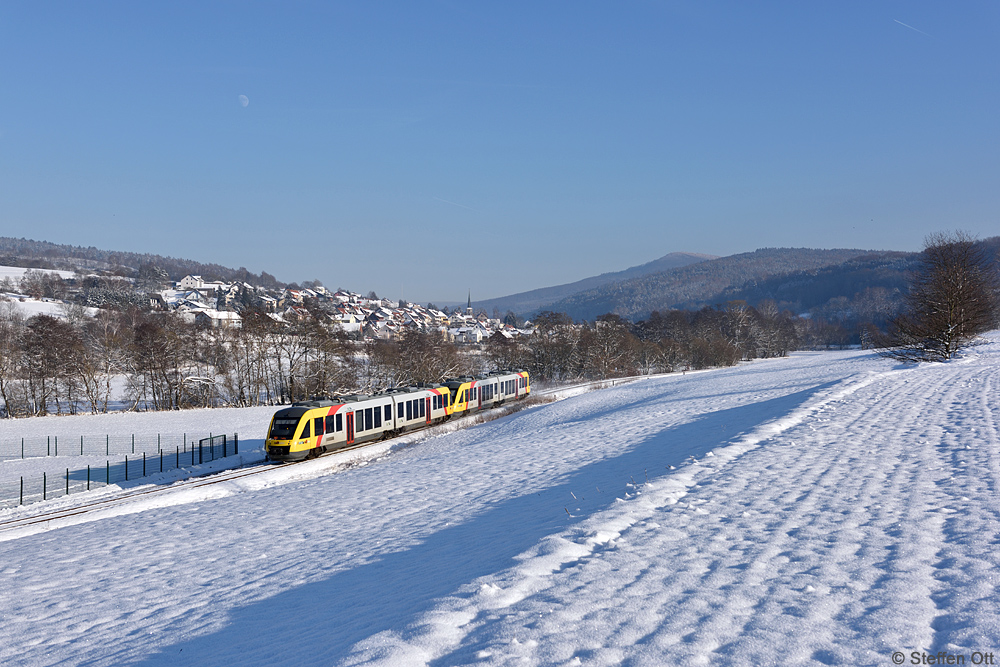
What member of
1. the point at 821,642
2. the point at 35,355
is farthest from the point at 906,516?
the point at 35,355

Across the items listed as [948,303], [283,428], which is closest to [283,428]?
[283,428]

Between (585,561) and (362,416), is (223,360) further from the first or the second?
(585,561)

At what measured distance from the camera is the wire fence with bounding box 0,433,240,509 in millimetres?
20547

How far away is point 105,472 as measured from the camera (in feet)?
83.5

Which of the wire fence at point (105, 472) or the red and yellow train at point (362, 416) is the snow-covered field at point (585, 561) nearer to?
the wire fence at point (105, 472)

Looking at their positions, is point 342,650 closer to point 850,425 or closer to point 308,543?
point 308,543

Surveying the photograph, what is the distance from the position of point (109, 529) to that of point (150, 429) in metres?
26.8

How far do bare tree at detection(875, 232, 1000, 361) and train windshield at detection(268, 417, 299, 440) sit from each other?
35.2 m

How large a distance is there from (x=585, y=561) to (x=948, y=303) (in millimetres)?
35027

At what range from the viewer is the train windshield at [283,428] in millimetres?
23281

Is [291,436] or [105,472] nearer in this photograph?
[291,436]

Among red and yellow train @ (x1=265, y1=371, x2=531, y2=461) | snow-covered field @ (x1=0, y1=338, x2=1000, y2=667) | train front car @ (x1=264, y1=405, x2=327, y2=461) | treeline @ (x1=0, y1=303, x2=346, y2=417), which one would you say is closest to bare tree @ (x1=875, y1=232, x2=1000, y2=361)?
snow-covered field @ (x1=0, y1=338, x2=1000, y2=667)

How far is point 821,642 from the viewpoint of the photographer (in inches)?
173

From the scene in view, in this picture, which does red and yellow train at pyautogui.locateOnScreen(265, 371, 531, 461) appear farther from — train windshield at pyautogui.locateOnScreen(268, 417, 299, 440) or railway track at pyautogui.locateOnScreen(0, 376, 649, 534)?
railway track at pyautogui.locateOnScreen(0, 376, 649, 534)
